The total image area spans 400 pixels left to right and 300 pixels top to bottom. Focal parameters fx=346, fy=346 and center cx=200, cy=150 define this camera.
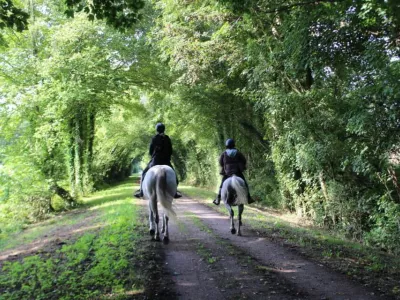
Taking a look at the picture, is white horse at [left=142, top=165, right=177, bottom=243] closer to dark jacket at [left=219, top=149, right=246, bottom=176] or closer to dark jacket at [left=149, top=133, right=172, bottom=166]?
dark jacket at [left=149, top=133, right=172, bottom=166]

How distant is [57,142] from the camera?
19297 mm

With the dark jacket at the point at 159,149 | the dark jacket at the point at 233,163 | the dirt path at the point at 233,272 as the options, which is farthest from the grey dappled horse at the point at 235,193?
the dark jacket at the point at 159,149

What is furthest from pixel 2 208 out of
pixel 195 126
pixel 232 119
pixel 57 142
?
pixel 195 126

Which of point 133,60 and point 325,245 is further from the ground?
point 133,60

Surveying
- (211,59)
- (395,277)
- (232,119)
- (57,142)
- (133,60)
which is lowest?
(395,277)

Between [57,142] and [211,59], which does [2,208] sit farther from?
[211,59]

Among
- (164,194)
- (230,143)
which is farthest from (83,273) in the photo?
(230,143)

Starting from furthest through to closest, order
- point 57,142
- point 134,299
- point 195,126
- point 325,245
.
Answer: point 195,126, point 57,142, point 325,245, point 134,299

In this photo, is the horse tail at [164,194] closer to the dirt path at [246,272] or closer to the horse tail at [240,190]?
the dirt path at [246,272]

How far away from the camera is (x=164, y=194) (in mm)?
8227

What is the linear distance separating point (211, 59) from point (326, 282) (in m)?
12.0

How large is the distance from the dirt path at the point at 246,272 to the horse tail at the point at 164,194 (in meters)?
0.85

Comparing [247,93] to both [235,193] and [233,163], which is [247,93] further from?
[235,193]

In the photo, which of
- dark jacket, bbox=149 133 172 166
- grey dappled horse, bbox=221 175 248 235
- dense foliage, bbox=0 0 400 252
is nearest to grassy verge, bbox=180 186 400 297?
grey dappled horse, bbox=221 175 248 235
